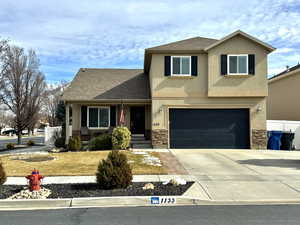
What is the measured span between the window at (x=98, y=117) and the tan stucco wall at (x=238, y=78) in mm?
7668

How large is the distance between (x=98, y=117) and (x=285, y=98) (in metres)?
16.5

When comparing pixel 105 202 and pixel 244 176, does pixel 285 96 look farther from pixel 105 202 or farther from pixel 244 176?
pixel 105 202

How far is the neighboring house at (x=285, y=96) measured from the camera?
854 inches

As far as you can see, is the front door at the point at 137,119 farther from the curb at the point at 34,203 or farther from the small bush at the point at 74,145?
the curb at the point at 34,203

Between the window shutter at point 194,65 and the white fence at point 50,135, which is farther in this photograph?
the white fence at point 50,135

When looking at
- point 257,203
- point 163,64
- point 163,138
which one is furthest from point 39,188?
point 163,64

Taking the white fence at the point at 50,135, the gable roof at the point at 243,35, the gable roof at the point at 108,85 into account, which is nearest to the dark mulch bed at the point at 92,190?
the gable roof at the point at 243,35

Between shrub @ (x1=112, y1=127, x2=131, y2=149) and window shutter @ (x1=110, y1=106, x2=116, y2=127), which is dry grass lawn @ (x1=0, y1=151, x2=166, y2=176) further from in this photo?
window shutter @ (x1=110, y1=106, x2=116, y2=127)

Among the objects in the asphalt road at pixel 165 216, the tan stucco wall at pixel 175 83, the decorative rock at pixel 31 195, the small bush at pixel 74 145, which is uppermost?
the tan stucco wall at pixel 175 83

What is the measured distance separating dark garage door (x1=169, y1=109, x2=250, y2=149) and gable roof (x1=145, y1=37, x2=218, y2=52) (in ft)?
12.9

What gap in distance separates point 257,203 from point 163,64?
11.7 metres

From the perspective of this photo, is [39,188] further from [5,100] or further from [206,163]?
[5,100]

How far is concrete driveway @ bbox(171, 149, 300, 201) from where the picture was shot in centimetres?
714

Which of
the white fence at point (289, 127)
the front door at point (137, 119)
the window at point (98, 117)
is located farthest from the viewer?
the front door at point (137, 119)
